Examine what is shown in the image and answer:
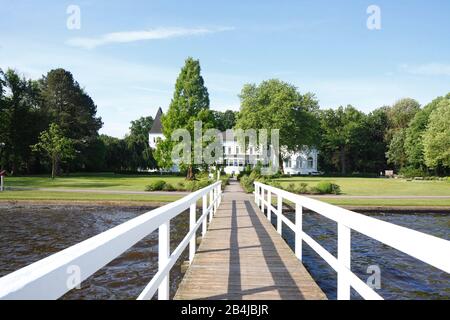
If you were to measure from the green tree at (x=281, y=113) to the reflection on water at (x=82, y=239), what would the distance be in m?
36.9

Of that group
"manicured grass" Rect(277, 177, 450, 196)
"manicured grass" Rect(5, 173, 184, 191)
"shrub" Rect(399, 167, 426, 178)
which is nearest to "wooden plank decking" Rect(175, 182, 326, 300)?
"manicured grass" Rect(277, 177, 450, 196)

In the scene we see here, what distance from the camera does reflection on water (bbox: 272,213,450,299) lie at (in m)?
7.70

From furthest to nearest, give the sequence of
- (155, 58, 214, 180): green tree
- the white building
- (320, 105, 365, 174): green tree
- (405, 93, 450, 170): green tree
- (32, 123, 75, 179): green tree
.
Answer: (320, 105, 365, 174): green tree < the white building < (405, 93, 450, 170): green tree < (32, 123, 75, 179): green tree < (155, 58, 214, 180): green tree

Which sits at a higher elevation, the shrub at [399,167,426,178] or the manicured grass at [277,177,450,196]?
the shrub at [399,167,426,178]

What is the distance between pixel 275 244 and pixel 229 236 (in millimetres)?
1292

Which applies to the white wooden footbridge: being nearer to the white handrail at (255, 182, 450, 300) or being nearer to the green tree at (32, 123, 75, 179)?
the white handrail at (255, 182, 450, 300)

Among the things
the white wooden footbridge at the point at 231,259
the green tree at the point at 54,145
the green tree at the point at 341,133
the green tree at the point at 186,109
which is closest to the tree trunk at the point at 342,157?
the green tree at the point at 341,133

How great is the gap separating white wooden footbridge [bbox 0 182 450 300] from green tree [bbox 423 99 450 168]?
144 feet

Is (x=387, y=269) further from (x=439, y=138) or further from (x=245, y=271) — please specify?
(x=439, y=138)

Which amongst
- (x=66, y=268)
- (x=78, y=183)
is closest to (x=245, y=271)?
(x=66, y=268)

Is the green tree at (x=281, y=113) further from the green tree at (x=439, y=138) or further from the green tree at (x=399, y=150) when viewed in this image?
the green tree at (x=399, y=150)

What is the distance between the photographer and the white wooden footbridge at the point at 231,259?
5.11 ft

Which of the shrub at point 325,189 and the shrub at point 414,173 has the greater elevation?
the shrub at point 414,173
